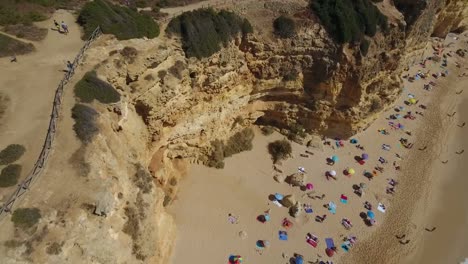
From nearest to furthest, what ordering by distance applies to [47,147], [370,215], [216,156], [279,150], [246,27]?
[47,147], [246,27], [370,215], [216,156], [279,150]

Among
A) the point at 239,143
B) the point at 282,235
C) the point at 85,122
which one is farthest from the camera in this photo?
the point at 239,143

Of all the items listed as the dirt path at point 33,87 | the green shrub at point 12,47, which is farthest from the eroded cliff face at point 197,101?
the green shrub at point 12,47

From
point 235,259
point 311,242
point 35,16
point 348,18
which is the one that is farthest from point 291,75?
point 35,16

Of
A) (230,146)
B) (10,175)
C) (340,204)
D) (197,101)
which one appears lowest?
(340,204)

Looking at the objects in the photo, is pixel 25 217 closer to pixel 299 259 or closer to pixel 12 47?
pixel 12 47

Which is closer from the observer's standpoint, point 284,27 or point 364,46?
point 284,27

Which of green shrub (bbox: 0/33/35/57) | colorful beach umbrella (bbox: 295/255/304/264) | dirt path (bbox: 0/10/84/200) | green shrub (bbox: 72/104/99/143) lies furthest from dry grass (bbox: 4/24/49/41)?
colorful beach umbrella (bbox: 295/255/304/264)
